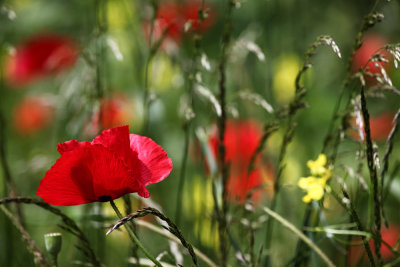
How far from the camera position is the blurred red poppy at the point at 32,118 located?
1.61 meters

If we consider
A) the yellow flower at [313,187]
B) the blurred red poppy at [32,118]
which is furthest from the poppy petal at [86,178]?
the blurred red poppy at [32,118]

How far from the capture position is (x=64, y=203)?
0.46 meters

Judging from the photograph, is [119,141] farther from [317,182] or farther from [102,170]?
[317,182]

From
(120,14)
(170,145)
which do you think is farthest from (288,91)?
(120,14)

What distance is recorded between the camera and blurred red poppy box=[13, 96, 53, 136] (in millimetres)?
1608

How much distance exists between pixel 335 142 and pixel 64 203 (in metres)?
0.29

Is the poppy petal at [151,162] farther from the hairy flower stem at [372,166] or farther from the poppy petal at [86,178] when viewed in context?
the hairy flower stem at [372,166]

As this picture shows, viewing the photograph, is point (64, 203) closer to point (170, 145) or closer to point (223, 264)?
point (223, 264)

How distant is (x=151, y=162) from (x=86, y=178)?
0.18 feet

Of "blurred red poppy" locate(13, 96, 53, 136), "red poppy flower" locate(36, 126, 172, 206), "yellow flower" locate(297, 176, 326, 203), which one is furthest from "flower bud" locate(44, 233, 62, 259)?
"blurred red poppy" locate(13, 96, 53, 136)

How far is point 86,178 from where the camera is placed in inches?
18.0

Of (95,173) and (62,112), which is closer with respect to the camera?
(95,173)

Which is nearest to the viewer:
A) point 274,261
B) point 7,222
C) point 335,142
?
point 335,142

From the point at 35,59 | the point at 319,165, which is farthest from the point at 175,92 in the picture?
the point at 319,165
